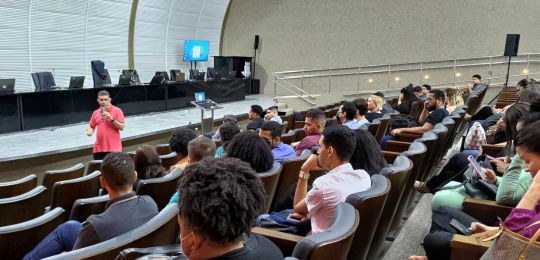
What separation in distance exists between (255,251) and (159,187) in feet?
5.55

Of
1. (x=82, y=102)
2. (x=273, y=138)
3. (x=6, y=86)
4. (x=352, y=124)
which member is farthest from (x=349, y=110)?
(x=82, y=102)

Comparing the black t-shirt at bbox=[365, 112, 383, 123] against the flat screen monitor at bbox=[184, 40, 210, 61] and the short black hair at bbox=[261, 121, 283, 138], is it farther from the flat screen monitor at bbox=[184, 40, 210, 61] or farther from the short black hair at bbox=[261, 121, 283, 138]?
the flat screen monitor at bbox=[184, 40, 210, 61]

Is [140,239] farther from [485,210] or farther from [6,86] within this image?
[6,86]

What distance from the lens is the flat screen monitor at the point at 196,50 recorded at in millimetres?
15414

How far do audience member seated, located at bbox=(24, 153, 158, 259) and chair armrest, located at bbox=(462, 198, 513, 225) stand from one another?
1.83 metres

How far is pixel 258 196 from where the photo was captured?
1459 millimetres

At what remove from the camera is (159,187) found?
117 inches

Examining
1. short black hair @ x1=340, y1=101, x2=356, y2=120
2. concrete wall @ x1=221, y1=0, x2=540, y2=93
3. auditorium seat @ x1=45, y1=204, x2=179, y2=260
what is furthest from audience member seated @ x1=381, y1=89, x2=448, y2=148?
concrete wall @ x1=221, y1=0, x2=540, y2=93

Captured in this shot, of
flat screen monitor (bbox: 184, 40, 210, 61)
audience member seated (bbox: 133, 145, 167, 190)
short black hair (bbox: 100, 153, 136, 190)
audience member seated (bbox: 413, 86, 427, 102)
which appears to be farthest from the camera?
flat screen monitor (bbox: 184, 40, 210, 61)

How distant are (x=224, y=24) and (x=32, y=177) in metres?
14.6

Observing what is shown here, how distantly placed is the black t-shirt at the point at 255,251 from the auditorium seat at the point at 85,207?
56.1 inches

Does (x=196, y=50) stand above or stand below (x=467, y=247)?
above

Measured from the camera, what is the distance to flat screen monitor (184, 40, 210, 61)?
15414 millimetres

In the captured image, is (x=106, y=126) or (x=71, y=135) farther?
(x=71, y=135)
